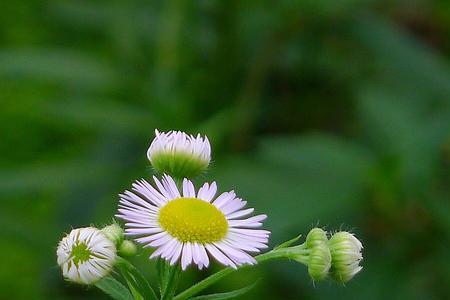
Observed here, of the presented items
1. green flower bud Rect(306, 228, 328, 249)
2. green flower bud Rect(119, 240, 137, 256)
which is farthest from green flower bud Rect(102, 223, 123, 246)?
green flower bud Rect(306, 228, 328, 249)

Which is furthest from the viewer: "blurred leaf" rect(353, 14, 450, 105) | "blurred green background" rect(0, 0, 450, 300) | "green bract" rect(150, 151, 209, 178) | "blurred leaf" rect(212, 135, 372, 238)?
"blurred leaf" rect(353, 14, 450, 105)

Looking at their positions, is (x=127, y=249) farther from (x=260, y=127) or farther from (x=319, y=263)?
(x=260, y=127)

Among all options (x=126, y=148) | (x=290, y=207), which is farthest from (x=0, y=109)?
(x=290, y=207)

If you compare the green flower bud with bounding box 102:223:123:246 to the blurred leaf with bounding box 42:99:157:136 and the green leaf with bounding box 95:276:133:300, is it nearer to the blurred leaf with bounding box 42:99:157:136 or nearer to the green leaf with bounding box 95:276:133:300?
the green leaf with bounding box 95:276:133:300

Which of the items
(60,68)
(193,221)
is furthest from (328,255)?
(60,68)

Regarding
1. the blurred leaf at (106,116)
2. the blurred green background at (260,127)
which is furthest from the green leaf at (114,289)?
the blurred leaf at (106,116)

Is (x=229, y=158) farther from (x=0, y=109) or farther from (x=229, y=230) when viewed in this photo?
(x=229, y=230)

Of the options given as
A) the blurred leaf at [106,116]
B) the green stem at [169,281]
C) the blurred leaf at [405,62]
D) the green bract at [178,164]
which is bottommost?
the green stem at [169,281]

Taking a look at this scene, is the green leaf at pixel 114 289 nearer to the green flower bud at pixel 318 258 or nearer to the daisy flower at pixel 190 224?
the daisy flower at pixel 190 224
